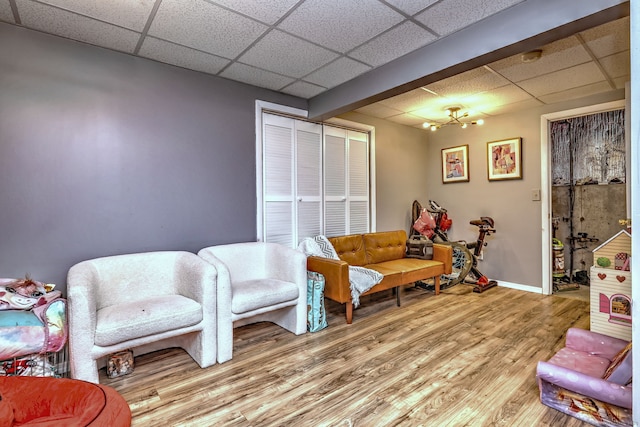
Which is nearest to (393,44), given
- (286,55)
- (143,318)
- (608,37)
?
(286,55)

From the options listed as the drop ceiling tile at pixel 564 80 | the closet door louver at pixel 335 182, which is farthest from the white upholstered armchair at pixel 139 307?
the drop ceiling tile at pixel 564 80

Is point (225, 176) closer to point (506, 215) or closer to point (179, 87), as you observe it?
point (179, 87)

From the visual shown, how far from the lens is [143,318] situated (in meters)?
2.05

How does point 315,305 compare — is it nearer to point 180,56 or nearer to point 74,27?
point 180,56

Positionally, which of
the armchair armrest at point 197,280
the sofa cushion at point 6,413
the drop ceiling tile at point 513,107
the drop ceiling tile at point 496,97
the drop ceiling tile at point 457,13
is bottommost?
the sofa cushion at point 6,413

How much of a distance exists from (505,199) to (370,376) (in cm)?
342

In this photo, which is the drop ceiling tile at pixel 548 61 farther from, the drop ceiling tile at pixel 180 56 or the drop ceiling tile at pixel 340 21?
the drop ceiling tile at pixel 180 56

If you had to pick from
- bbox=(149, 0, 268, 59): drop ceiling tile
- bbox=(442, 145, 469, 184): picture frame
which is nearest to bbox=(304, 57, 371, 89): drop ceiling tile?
bbox=(149, 0, 268, 59): drop ceiling tile

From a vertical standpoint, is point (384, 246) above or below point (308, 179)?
below

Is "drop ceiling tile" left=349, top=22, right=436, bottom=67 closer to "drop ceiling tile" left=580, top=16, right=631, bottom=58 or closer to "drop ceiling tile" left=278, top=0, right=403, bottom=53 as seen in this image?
"drop ceiling tile" left=278, top=0, right=403, bottom=53

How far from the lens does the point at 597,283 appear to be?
2.20 meters

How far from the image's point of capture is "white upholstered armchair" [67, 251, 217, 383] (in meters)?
1.91

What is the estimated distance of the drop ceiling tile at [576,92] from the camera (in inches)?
134

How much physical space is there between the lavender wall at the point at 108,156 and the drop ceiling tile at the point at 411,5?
1822mm
